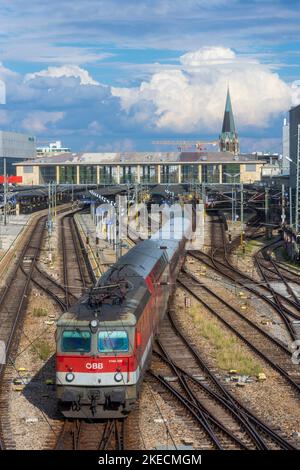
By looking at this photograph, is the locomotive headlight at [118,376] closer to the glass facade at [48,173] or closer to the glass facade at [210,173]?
the glass facade at [210,173]

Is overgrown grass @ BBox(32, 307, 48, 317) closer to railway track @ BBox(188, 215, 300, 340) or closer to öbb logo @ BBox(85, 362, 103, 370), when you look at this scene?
railway track @ BBox(188, 215, 300, 340)

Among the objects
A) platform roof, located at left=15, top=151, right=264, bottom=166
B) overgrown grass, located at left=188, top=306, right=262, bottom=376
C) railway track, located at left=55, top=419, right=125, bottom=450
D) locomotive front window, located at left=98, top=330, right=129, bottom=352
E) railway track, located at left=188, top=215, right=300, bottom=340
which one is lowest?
railway track, located at left=55, top=419, right=125, bottom=450

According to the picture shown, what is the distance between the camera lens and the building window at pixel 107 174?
437ft

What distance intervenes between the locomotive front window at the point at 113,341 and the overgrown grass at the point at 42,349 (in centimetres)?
644

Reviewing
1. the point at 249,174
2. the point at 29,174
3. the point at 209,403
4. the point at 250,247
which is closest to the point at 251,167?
the point at 249,174

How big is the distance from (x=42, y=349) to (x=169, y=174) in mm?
110522

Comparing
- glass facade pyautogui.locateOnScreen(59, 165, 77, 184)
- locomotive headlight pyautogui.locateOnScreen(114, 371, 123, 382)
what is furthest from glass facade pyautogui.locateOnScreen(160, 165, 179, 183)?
locomotive headlight pyautogui.locateOnScreen(114, 371, 123, 382)

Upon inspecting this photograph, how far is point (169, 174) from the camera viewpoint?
132 m

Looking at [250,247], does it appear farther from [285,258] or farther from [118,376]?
[118,376]

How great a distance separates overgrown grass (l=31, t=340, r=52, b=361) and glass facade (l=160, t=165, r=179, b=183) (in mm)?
108698

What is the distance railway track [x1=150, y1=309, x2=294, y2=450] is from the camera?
15.0m

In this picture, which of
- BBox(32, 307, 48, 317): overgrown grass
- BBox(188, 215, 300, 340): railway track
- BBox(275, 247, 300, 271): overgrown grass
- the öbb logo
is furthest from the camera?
BBox(275, 247, 300, 271): overgrown grass
